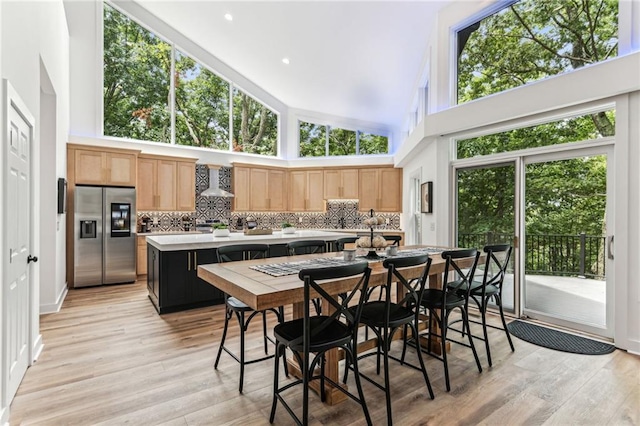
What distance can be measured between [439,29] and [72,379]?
5.66 metres

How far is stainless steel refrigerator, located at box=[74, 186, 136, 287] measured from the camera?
5414mm

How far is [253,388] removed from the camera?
2387 millimetres

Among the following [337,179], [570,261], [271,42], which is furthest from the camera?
[337,179]

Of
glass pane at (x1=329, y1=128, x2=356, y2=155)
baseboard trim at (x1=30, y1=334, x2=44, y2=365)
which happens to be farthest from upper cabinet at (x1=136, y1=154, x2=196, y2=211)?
baseboard trim at (x1=30, y1=334, x2=44, y2=365)

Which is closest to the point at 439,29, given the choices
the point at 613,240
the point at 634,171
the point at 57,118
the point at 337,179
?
the point at 634,171

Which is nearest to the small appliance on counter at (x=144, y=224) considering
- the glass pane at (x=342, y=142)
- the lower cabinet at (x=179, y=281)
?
the lower cabinet at (x=179, y=281)

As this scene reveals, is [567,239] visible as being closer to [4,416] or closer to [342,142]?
[4,416]

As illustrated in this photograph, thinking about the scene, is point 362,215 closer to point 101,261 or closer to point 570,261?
point 570,261

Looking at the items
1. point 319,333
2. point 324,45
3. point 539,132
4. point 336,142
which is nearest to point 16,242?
point 319,333

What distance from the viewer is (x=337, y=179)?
8195 millimetres

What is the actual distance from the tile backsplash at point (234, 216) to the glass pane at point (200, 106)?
68cm

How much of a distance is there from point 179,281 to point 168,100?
4747 mm

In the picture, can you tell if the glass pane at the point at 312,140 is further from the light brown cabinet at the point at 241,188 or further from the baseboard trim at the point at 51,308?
the baseboard trim at the point at 51,308

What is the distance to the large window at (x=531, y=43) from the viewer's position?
3340 millimetres
